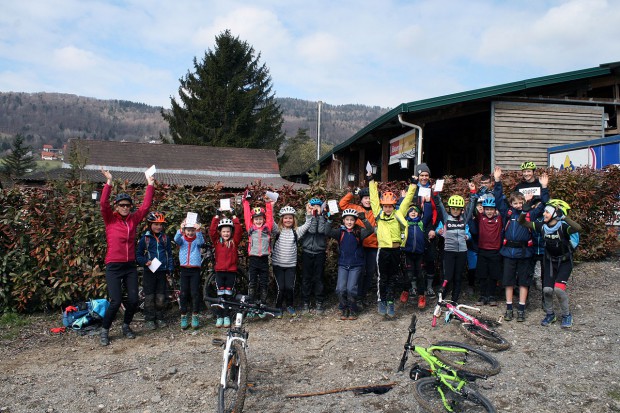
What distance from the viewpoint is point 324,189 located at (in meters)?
7.60

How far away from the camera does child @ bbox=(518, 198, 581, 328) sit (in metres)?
5.97

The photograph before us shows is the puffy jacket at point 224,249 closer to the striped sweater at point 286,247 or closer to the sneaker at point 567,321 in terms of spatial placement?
the striped sweater at point 286,247

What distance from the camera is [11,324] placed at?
6.71 meters

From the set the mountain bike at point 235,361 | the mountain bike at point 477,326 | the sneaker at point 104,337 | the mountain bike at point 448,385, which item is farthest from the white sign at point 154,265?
the mountain bike at point 477,326

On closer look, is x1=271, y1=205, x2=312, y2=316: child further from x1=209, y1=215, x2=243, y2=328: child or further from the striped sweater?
x1=209, y1=215, x2=243, y2=328: child

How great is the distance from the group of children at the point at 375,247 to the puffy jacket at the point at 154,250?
0.01 metres

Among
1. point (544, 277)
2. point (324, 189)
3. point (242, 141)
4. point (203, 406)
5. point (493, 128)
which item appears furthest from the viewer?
point (242, 141)

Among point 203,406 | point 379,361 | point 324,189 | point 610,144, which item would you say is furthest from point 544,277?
point 610,144

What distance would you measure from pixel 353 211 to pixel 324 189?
2.98ft

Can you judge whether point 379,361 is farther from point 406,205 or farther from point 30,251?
point 30,251

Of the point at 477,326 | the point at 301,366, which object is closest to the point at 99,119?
the point at 301,366

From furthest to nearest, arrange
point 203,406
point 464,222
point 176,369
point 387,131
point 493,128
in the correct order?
point 387,131, point 493,128, point 464,222, point 176,369, point 203,406

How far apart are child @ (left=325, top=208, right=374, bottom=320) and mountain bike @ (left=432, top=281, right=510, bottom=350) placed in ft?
4.15

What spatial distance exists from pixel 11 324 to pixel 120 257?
90.8 inches
